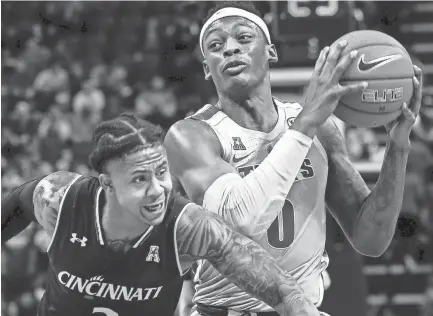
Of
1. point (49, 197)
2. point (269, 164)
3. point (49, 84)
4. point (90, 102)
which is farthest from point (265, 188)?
point (49, 84)

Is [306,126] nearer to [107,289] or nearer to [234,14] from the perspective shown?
[234,14]

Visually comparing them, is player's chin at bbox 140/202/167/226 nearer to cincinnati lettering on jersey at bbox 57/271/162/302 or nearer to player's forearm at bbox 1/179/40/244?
cincinnati lettering on jersey at bbox 57/271/162/302

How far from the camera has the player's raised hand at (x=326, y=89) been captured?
3.76m

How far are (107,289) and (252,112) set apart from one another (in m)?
1.08

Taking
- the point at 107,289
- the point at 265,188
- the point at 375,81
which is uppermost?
the point at 375,81

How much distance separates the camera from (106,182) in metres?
3.71

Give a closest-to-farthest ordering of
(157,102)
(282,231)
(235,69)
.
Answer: (282,231) < (235,69) < (157,102)

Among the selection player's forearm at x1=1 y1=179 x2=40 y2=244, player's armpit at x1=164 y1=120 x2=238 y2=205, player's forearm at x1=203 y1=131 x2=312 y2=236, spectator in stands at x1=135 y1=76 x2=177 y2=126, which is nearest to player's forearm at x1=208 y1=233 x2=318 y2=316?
player's forearm at x1=203 y1=131 x2=312 y2=236

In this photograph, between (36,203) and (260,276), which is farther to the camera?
(36,203)

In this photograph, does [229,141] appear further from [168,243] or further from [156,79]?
[156,79]

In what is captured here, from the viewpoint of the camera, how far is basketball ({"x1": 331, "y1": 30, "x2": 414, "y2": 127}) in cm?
387

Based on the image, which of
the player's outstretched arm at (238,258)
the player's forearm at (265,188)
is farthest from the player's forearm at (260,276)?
the player's forearm at (265,188)

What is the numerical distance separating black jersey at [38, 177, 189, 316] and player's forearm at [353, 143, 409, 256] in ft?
3.17

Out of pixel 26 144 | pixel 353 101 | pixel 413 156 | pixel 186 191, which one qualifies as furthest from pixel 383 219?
pixel 26 144
